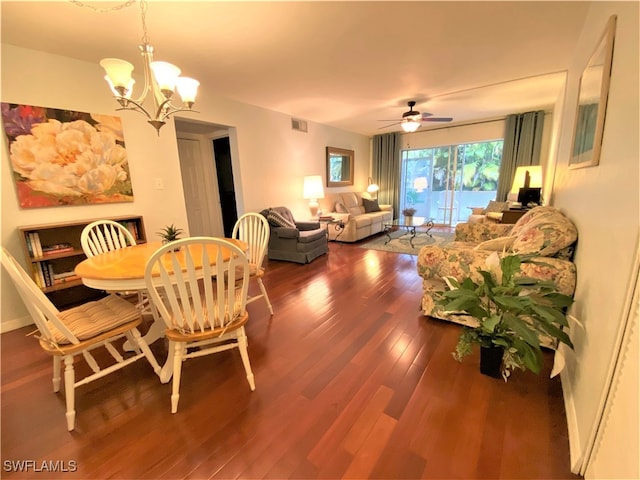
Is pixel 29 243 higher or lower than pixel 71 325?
higher

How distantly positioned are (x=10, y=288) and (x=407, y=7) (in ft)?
13.4

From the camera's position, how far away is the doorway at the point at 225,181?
16.3 ft

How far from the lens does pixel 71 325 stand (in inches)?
56.8

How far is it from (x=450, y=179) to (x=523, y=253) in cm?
550

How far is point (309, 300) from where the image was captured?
2.72 meters

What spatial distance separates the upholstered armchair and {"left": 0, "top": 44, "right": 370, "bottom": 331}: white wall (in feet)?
1.46

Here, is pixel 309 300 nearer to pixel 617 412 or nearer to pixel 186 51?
pixel 617 412

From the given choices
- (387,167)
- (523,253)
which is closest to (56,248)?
(523,253)

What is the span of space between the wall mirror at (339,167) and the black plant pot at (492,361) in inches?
191

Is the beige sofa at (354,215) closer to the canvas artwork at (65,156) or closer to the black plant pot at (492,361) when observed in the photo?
the canvas artwork at (65,156)

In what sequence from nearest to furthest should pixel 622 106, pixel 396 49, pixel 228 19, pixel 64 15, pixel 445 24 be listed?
pixel 622 106, pixel 64 15, pixel 228 19, pixel 445 24, pixel 396 49

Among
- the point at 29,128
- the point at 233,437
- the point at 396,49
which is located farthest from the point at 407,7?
the point at 29,128

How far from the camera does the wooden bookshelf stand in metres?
2.31
